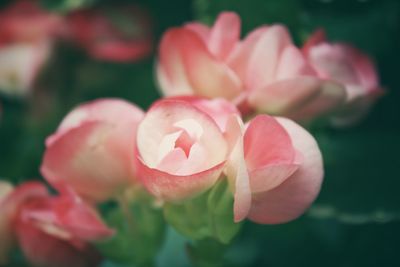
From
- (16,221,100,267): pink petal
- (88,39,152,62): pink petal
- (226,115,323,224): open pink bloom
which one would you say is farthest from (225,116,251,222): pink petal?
(88,39,152,62): pink petal

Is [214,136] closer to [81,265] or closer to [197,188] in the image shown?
[197,188]

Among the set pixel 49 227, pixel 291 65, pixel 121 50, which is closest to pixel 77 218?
pixel 49 227

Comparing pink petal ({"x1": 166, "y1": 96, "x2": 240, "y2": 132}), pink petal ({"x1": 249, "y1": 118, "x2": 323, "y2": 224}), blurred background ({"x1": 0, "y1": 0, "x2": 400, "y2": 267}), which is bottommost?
blurred background ({"x1": 0, "y1": 0, "x2": 400, "y2": 267})

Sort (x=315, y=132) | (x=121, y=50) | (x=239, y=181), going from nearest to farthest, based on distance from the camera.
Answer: (x=239, y=181) < (x=315, y=132) < (x=121, y=50)

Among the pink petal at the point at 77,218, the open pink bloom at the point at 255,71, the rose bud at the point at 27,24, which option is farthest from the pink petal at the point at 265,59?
the rose bud at the point at 27,24

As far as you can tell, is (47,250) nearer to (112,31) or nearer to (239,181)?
(239,181)

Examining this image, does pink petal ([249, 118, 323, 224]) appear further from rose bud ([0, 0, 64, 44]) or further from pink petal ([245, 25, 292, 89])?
rose bud ([0, 0, 64, 44])

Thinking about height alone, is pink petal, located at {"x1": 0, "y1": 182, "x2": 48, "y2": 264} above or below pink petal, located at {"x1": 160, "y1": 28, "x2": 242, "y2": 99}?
below

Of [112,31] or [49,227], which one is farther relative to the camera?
[112,31]
